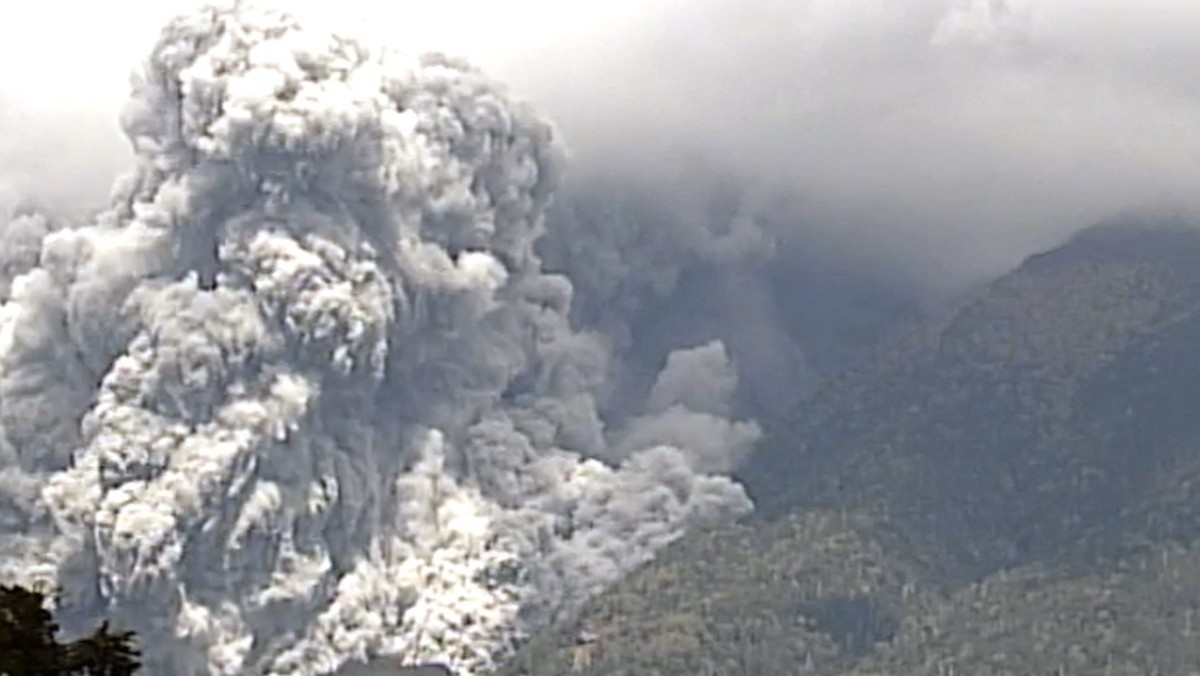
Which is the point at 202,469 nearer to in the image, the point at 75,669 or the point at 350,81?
the point at 350,81

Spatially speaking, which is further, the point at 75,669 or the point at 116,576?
the point at 116,576

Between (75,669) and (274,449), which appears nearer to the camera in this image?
(75,669)

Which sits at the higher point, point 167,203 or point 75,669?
point 167,203

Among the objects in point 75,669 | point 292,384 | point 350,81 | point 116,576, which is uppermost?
point 350,81

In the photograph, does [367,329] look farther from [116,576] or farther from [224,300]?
[116,576]

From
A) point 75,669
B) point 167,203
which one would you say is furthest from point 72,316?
point 75,669

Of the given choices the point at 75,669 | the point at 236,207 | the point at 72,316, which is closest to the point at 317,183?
the point at 236,207
